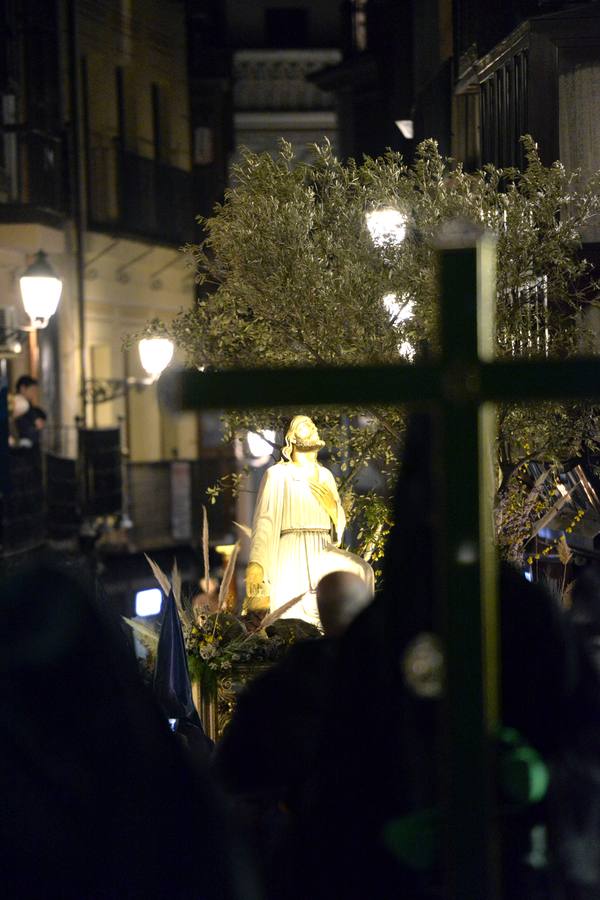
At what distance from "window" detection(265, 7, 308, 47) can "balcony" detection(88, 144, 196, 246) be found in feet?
55.6

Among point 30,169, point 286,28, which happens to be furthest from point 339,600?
point 286,28

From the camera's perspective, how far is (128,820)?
2.28 meters

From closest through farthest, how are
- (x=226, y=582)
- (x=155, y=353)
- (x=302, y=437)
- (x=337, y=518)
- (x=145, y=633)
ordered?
(x=145, y=633) → (x=226, y=582) → (x=302, y=437) → (x=337, y=518) → (x=155, y=353)

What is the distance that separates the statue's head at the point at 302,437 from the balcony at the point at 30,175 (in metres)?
14.0

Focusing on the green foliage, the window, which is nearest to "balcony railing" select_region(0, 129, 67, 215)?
the green foliage

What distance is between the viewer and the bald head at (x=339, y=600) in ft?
9.64

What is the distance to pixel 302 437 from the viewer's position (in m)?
10.8

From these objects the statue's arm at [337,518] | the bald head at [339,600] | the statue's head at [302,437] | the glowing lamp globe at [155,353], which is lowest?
the statue's arm at [337,518]

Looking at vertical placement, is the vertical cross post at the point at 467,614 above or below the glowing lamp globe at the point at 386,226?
below

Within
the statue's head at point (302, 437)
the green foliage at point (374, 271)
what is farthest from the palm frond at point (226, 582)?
the green foliage at point (374, 271)

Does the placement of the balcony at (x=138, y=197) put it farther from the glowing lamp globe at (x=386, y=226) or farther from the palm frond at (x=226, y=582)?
the palm frond at (x=226, y=582)

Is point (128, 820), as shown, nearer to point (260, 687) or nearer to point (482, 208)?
point (260, 687)

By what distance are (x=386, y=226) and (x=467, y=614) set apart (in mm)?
9772

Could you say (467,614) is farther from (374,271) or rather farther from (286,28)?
(286,28)
